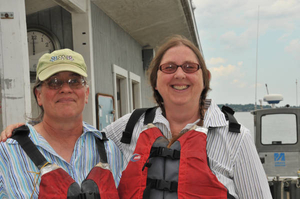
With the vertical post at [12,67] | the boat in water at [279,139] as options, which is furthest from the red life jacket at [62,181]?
the boat in water at [279,139]

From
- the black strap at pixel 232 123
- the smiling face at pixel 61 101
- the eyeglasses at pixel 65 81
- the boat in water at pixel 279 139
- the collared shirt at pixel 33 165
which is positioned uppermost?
the eyeglasses at pixel 65 81

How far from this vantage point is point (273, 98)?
22.7 feet

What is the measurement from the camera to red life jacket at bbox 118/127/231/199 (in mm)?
1918

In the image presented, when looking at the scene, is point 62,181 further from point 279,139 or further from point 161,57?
point 279,139

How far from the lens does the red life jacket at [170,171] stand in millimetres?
1918

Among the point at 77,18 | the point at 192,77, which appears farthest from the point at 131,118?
the point at 77,18

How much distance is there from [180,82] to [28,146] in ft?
3.32

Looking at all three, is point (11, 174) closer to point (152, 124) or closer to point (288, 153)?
point (152, 124)

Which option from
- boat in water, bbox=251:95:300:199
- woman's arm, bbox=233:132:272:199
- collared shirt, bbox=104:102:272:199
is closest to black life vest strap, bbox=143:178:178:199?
Result: collared shirt, bbox=104:102:272:199

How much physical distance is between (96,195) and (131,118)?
640 millimetres

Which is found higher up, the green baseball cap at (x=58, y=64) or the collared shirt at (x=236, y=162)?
the green baseball cap at (x=58, y=64)

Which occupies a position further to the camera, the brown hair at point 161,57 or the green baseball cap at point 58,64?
the brown hair at point 161,57

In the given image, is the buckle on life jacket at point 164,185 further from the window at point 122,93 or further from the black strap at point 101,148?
the window at point 122,93

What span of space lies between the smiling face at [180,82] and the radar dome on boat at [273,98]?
5.17 m
